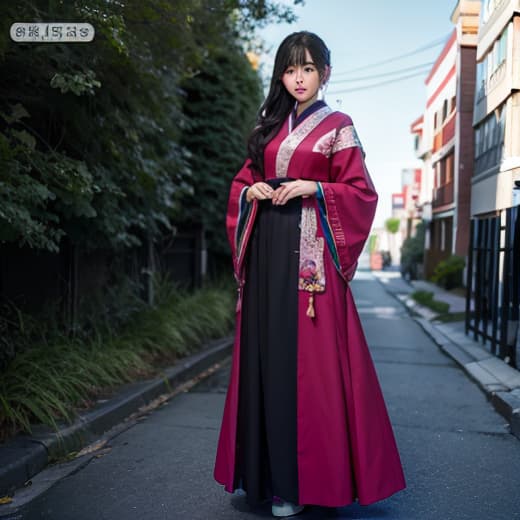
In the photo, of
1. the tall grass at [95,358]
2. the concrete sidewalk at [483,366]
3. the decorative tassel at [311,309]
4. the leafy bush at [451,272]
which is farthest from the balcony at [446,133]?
the decorative tassel at [311,309]

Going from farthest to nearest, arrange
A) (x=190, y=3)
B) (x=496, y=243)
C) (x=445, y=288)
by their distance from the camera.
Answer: (x=445, y=288)
(x=496, y=243)
(x=190, y=3)

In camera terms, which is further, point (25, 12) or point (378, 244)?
point (378, 244)

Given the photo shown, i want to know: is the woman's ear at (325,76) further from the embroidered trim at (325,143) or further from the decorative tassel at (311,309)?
the decorative tassel at (311,309)

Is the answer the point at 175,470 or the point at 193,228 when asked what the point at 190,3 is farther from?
the point at 193,228

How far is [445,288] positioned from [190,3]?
14577mm

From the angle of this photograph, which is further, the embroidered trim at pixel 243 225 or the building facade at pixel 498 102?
the building facade at pixel 498 102

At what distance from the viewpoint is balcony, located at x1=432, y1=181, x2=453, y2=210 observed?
18.6 m

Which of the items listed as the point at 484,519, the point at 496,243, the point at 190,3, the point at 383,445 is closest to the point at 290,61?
the point at 383,445

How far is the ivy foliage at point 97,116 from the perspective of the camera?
3.63 meters

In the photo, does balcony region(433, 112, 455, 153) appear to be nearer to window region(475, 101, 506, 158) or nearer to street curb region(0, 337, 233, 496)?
window region(475, 101, 506, 158)

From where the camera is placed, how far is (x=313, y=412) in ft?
8.69

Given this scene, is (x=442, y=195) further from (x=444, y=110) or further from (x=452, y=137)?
(x=452, y=137)

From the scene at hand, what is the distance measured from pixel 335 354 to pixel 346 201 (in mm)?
678

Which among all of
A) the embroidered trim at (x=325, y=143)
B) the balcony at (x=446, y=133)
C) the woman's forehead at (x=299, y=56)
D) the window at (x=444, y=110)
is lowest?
the embroidered trim at (x=325, y=143)
